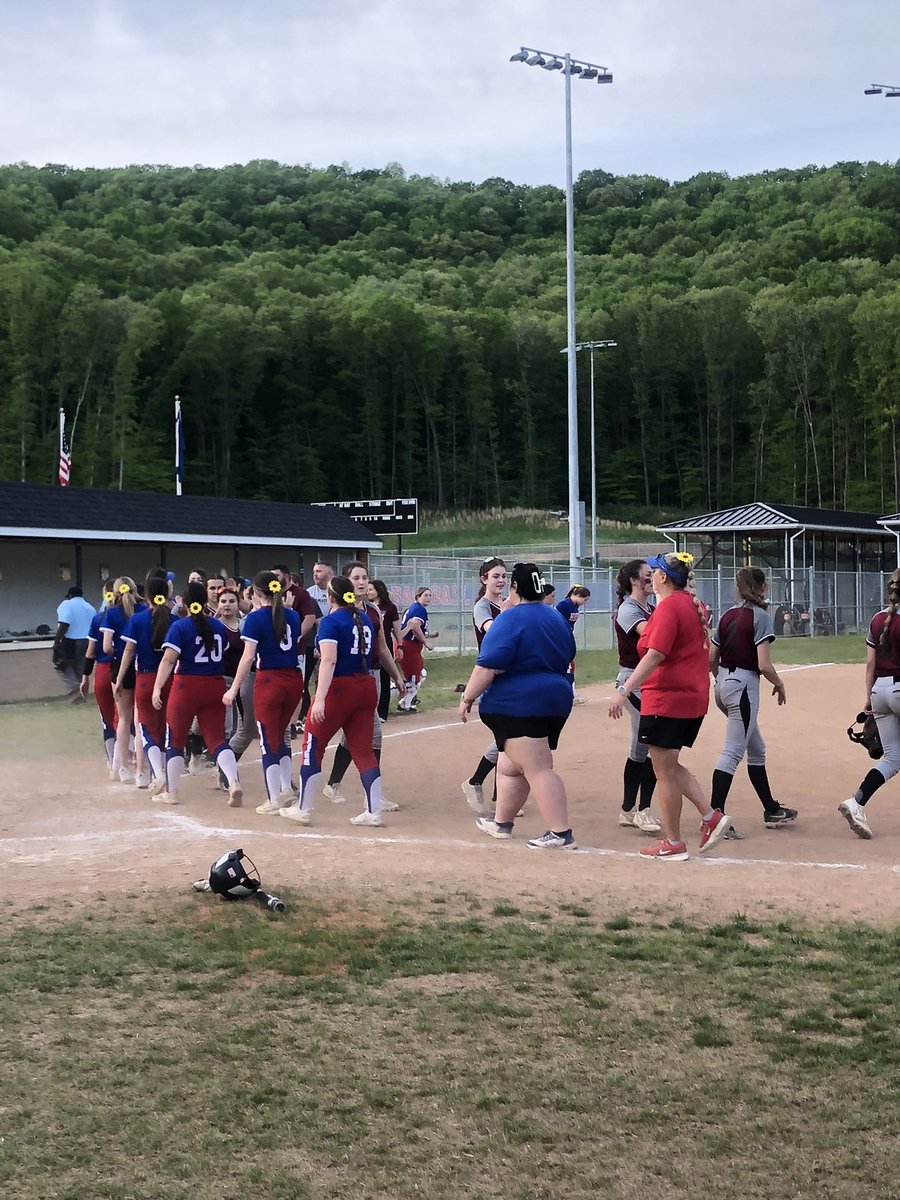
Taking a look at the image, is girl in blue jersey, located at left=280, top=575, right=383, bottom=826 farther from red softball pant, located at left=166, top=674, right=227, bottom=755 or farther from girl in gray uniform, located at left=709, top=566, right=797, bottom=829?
girl in gray uniform, located at left=709, top=566, right=797, bottom=829

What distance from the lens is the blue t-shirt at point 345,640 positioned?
9.71m

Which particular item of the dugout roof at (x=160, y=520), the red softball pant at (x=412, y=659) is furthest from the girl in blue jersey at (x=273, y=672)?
the dugout roof at (x=160, y=520)

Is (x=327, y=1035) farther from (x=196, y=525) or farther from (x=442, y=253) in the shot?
(x=442, y=253)

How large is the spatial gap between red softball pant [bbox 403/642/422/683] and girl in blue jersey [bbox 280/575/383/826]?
8754 mm

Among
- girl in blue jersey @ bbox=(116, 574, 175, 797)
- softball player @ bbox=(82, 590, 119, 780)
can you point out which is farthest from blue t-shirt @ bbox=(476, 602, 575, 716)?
softball player @ bbox=(82, 590, 119, 780)

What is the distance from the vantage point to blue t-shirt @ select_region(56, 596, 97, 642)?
2114cm

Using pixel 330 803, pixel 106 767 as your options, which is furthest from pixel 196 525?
pixel 330 803

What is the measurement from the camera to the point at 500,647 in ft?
28.2

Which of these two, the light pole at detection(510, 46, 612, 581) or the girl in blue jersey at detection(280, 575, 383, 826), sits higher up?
the light pole at detection(510, 46, 612, 581)

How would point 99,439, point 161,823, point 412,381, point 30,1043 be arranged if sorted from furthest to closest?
point 412,381 < point 99,439 < point 161,823 < point 30,1043

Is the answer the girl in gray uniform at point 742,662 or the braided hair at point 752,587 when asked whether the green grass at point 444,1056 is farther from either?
the braided hair at point 752,587

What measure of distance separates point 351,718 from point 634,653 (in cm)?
220

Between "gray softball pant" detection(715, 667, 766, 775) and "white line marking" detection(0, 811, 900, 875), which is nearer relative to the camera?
"white line marking" detection(0, 811, 900, 875)

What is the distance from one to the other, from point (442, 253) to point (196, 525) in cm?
9316
